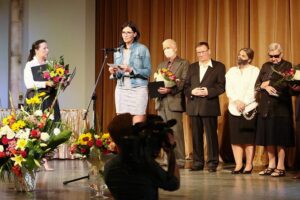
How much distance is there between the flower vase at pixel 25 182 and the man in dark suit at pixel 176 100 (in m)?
2.34

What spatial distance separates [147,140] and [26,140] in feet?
6.72

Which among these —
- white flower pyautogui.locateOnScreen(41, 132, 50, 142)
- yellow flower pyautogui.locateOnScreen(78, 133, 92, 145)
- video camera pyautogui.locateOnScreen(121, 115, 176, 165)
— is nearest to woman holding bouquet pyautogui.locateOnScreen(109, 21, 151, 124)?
yellow flower pyautogui.locateOnScreen(78, 133, 92, 145)

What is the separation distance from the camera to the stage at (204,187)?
14.8 feet

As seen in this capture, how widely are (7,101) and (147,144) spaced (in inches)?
308

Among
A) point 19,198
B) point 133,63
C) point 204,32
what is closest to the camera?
point 19,198

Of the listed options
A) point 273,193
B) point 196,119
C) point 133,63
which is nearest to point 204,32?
point 196,119

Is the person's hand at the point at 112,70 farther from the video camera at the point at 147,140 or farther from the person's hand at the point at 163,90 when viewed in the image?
the video camera at the point at 147,140

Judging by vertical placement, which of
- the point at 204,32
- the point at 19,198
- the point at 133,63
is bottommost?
the point at 19,198

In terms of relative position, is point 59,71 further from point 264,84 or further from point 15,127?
point 264,84

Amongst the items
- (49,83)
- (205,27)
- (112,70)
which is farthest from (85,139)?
(205,27)

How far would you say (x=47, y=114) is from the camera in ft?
15.3

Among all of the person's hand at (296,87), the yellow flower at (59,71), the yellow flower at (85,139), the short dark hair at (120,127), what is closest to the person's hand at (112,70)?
the yellow flower at (59,71)

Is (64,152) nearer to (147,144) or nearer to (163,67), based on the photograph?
(163,67)

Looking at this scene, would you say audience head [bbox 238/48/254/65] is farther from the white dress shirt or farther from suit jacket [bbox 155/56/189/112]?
suit jacket [bbox 155/56/189/112]
